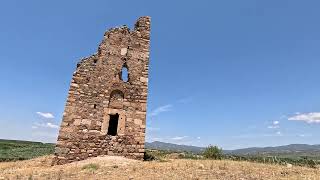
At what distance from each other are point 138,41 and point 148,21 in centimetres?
147

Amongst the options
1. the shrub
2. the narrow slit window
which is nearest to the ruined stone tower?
the narrow slit window

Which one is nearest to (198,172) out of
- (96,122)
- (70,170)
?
(70,170)

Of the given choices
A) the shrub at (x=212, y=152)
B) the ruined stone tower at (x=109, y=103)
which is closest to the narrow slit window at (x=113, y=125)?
the ruined stone tower at (x=109, y=103)

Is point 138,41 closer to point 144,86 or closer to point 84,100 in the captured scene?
point 144,86

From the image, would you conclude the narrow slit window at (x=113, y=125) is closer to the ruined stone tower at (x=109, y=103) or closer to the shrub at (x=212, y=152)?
the ruined stone tower at (x=109, y=103)

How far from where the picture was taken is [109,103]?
1531cm

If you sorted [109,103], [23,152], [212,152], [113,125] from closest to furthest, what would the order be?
[109,103] → [113,125] → [212,152] → [23,152]

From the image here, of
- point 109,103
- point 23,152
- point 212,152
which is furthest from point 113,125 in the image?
point 23,152

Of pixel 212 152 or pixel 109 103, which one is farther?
pixel 212 152

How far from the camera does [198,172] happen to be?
1078 cm

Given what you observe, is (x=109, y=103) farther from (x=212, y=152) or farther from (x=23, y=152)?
(x=23, y=152)

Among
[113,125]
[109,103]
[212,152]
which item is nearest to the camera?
[109,103]

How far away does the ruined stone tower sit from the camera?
14.3m

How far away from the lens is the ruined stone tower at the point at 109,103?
46.9ft
